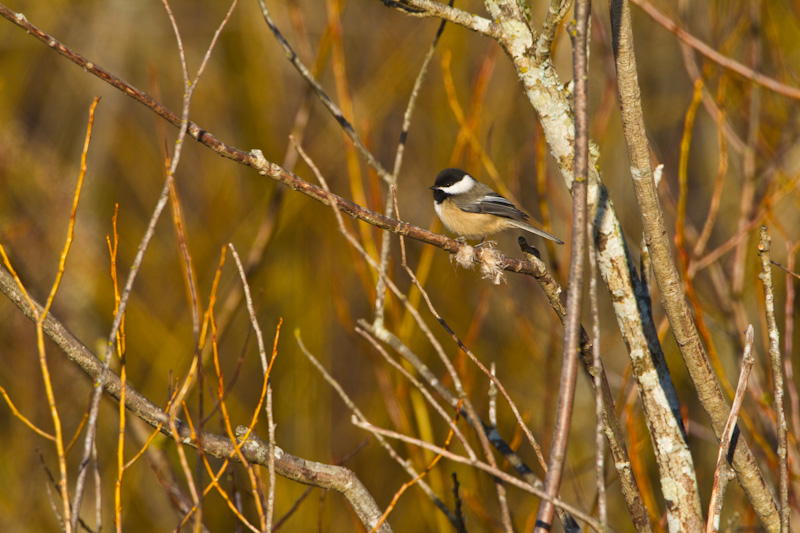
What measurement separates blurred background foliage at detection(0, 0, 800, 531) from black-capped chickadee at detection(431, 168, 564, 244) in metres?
0.36

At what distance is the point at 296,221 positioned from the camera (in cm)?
563

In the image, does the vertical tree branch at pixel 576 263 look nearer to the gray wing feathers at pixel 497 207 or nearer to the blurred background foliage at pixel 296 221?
the gray wing feathers at pixel 497 207

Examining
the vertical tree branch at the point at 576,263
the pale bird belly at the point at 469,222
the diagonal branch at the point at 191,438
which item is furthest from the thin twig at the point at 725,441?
the pale bird belly at the point at 469,222

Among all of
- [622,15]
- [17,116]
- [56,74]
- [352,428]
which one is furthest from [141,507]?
[622,15]

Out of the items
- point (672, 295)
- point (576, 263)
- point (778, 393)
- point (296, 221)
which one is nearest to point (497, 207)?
point (672, 295)

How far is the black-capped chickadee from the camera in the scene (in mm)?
3521

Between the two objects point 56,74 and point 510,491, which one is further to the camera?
point 56,74

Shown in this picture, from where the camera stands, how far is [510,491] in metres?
6.29

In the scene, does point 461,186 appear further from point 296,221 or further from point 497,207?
point 296,221

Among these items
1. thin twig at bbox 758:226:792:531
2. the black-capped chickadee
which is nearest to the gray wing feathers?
the black-capped chickadee

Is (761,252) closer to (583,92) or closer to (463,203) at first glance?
(583,92)

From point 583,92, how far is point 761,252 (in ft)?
2.44

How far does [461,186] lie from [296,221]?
2393 mm

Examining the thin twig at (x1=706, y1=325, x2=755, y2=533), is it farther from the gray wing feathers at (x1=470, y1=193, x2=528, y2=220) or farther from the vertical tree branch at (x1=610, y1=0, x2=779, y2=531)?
the gray wing feathers at (x1=470, y1=193, x2=528, y2=220)
